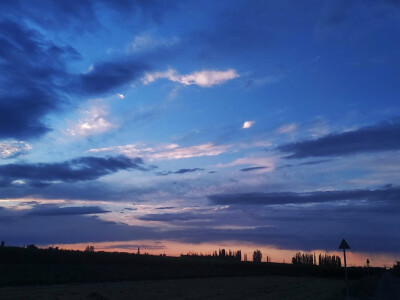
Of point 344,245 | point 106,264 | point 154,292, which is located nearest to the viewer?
point 344,245

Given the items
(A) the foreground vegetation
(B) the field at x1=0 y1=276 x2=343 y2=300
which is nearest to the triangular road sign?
(B) the field at x1=0 y1=276 x2=343 y2=300

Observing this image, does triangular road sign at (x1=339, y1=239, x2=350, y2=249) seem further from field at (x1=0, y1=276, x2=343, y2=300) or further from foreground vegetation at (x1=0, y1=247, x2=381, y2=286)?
foreground vegetation at (x1=0, y1=247, x2=381, y2=286)

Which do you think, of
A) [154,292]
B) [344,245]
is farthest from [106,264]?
[344,245]

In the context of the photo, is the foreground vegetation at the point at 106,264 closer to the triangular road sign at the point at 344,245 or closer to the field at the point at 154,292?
the field at the point at 154,292

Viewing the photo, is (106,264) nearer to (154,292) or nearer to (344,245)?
(154,292)

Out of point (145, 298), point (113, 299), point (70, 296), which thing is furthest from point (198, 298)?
point (70, 296)

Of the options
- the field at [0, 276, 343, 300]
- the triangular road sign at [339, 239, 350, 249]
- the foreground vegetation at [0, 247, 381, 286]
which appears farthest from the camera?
the foreground vegetation at [0, 247, 381, 286]

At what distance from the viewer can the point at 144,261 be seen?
345 feet

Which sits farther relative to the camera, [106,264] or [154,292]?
[106,264]

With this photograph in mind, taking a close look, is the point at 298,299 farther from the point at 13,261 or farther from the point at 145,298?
the point at 13,261

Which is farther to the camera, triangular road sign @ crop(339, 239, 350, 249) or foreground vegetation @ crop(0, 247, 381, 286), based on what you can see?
foreground vegetation @ crop(0, 247, 381, 286)

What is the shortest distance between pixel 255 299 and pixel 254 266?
328ft

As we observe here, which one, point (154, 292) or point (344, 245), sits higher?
point (344, 245)

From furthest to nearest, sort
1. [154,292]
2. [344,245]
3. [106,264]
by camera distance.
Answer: [106,264]
[154,292]
[344,245]
